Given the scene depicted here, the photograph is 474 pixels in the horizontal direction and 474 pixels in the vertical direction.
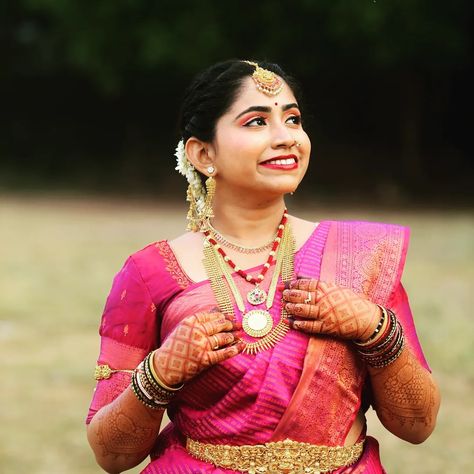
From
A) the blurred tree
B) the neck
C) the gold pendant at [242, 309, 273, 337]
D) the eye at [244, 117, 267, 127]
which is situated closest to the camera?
the gold pendant at [242, 309, 273, 337]

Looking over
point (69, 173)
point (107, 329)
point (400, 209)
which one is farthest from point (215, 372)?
point (69, 173)

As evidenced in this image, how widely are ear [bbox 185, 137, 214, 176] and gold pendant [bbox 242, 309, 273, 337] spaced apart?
0.46 m

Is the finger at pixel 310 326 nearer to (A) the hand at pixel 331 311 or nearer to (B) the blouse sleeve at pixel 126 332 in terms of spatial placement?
(A) the hand at pixel 331 311

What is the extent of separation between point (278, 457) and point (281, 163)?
794 mm

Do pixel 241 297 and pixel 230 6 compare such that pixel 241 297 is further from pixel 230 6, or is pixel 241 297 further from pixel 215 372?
pixel 230 6

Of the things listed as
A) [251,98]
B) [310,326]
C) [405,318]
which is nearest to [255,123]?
[251,98]

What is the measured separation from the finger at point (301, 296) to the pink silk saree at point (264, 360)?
9cm

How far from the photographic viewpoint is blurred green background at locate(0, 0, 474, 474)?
6578 mm

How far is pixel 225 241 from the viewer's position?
2.69 meters

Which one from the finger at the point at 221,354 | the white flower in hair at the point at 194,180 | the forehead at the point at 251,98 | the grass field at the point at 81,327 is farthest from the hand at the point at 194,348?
the grass field at the point at 81,327

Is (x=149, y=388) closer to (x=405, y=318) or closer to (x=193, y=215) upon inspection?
(x=193, y=215)

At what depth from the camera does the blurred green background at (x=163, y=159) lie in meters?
6.58

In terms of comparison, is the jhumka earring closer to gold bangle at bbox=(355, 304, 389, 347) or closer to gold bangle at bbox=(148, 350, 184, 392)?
gold bangle at bbox=(148, 350, 184, 392)

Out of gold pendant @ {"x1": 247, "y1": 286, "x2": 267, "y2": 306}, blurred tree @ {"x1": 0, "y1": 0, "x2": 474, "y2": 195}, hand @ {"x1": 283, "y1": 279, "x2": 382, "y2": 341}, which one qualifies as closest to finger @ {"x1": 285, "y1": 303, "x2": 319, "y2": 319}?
hand @ {"x1": 283, "y1": 279, "x2": 382, "y2": 341}
